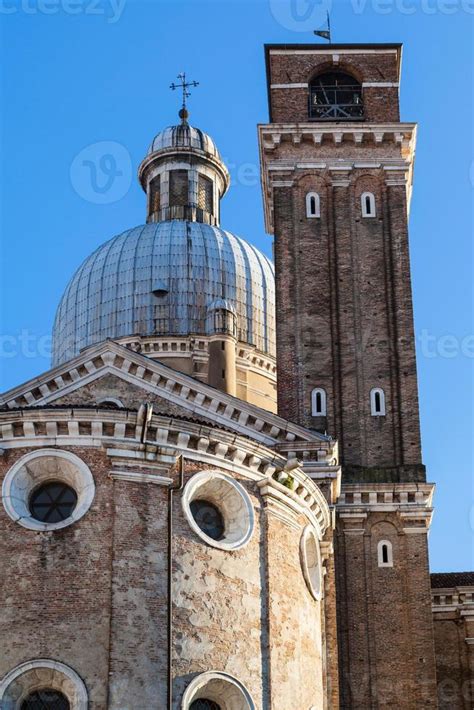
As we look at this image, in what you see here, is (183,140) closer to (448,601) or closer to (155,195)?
(155,195)

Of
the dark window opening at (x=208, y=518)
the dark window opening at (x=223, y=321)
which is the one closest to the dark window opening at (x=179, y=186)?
the dark window opening at (x=223, y=321)

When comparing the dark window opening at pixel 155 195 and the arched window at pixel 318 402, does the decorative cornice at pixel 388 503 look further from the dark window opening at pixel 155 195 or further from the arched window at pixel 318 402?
the dark window opening at pixel 155 195

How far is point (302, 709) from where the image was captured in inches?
1006

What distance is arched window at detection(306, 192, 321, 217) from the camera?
3950 centimetres

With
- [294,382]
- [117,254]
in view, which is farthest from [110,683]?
[117,254]

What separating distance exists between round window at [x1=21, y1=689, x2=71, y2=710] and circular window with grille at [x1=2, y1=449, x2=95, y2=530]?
2.90 metres

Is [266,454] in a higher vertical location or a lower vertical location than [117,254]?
lower

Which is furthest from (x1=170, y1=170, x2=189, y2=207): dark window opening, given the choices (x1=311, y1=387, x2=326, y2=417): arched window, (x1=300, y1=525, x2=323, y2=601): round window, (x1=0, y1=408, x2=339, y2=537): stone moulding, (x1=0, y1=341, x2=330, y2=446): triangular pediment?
(x1=0, y1=408, x2=339, y2=537): stone moulding

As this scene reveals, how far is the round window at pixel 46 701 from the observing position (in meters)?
22.5

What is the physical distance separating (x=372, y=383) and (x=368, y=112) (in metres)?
8.94

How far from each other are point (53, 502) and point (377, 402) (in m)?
14.4

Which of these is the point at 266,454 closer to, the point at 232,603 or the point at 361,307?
the point at 232,603

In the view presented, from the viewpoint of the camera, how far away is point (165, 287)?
155 ft

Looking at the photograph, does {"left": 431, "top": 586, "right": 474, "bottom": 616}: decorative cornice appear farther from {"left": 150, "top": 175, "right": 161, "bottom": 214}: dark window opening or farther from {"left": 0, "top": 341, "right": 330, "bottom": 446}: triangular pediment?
{"left": 150, "top": 175, "right": 161, "bottom": 214}: dark window opening
